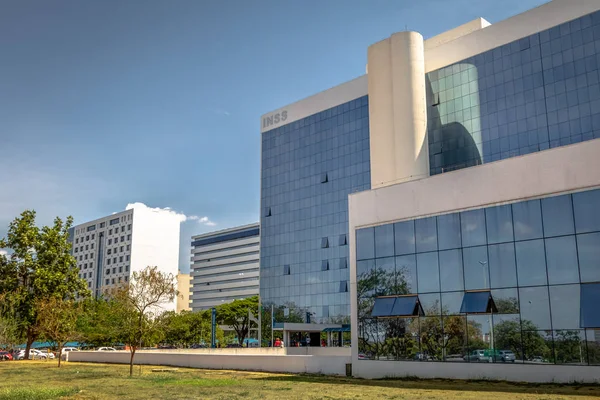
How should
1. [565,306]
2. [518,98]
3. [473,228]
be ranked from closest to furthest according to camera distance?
[565,306] → [473,228] → [518,98]

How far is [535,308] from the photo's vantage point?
27.5m

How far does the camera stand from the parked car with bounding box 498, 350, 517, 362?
27900mm

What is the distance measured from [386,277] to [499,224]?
24.8ft

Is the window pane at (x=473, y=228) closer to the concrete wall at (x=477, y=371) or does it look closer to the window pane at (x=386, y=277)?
the window pane at (x=386, y=277)

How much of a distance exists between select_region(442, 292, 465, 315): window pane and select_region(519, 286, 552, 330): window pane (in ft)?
11.1

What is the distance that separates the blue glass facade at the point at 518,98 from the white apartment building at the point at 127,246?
104395 mm

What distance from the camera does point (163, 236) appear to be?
161 meters

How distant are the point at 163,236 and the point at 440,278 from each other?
136839 mm

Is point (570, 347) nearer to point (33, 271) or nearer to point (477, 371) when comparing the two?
point (477, 371)

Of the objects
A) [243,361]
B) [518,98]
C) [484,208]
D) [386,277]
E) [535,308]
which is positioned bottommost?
[243,361]

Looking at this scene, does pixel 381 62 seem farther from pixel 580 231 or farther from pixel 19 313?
pixel 19 313

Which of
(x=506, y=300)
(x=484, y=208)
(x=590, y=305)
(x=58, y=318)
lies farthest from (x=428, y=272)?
(x=58, y=318)

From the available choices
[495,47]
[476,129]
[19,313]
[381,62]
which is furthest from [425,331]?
[19,313]

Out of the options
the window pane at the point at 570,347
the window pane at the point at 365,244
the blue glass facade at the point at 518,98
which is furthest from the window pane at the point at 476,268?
the blue glass facade at the point at 518,98
